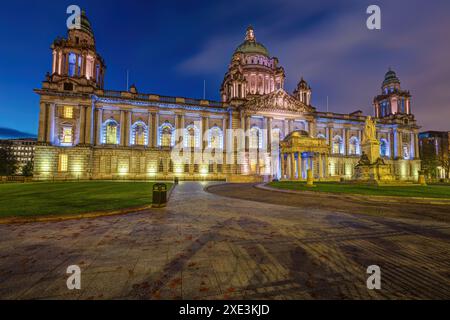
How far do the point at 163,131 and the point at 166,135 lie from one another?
3.30 feet

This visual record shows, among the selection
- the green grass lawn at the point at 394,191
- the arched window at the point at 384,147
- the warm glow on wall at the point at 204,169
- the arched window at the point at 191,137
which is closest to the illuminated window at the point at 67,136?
the arched window at the point at 191,137

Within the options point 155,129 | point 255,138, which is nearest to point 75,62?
point 155,129

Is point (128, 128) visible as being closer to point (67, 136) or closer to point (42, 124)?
point (67, 136)

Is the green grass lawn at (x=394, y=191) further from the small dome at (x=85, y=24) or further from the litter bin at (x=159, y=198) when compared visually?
the small dome at (x=85, y=24)

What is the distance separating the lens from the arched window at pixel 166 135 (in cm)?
4481

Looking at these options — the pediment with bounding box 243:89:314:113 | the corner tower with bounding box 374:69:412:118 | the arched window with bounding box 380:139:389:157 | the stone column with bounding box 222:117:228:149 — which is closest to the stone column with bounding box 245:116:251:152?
the pediment with bounding box 243:89:314:113

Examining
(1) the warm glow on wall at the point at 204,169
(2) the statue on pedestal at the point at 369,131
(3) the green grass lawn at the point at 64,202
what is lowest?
(3) the green grass lawn at the point at 64,202

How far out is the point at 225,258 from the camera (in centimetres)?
394

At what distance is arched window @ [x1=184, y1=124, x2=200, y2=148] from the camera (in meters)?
45.8

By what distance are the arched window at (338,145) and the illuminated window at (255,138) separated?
852 inches

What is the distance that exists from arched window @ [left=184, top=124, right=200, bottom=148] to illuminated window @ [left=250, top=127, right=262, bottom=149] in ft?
37.0
